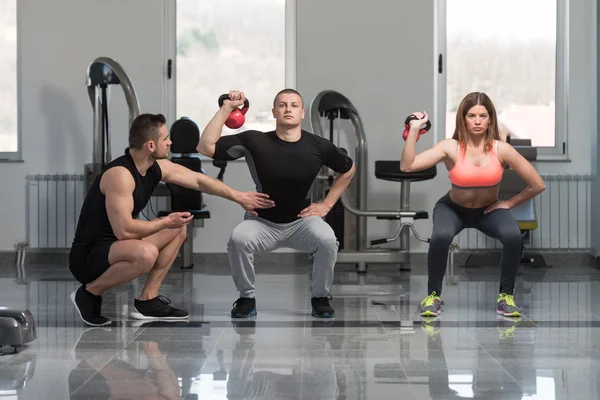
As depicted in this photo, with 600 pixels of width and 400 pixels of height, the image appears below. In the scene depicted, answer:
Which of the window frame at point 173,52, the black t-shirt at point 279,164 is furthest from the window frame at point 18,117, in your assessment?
the black t-shirt at point 279,164

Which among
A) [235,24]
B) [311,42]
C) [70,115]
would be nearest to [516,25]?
[311,42]

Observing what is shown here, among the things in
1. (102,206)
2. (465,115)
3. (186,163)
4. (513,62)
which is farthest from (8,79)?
(465,115)

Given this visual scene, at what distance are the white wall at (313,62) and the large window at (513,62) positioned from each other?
21cm

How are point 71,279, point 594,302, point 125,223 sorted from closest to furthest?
point 125,223 → point 594,302 → point 71,279

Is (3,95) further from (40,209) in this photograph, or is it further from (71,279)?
(71,279)

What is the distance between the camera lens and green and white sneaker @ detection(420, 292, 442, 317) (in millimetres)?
4750

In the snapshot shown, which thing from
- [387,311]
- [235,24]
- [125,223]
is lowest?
[387,311]

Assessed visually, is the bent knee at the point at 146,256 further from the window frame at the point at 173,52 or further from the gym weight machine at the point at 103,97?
the window frame at the point at 173,52

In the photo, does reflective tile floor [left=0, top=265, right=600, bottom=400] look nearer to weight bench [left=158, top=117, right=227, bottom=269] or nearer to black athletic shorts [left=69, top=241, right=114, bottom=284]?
black athletic shorts [left=69, top=241, right=114, bottom=284]

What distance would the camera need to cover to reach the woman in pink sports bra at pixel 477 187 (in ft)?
15.4

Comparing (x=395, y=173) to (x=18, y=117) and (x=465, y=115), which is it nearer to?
(x=465, y=115)

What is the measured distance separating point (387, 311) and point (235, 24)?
382 cm

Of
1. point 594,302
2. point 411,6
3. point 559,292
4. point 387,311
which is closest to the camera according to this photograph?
point 387,311

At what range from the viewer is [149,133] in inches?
170
